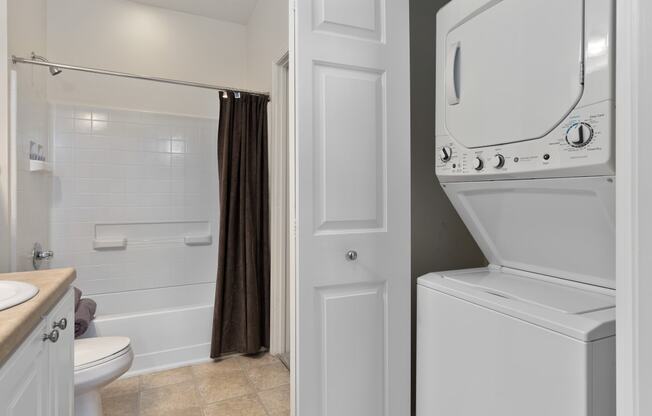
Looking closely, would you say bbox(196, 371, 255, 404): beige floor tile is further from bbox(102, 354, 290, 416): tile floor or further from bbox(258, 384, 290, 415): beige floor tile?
bbox(258, 384, 290, 415): beige floor tile

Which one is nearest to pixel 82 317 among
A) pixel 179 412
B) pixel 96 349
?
pixel 96 349

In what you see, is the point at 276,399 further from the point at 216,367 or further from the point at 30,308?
the point at 30,308

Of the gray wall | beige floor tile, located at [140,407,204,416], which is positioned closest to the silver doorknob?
the gray wall

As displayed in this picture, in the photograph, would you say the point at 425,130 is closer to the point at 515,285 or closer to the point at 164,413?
the point at 515,285

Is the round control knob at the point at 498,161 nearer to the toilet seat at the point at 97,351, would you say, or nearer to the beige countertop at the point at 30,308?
the beige countertop at the point at 30,308

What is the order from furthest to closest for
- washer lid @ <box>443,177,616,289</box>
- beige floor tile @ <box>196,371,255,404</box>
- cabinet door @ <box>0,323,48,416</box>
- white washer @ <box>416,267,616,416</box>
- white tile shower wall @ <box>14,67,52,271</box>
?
beige floor tile @ <box>196,371,255,404</box> < white tile shower wall @ <box>14,67,52,271</box> < washer lid @ <box>443,177,616,289</box> < white washer @ <box>416,267,616,416</box> < cabinet door @ <box>0,323,48,416</box>

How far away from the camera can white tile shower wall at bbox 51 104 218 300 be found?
9.13ft

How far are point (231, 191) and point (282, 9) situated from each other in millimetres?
1309

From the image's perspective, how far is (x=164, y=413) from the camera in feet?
6.28

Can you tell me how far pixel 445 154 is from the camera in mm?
1351

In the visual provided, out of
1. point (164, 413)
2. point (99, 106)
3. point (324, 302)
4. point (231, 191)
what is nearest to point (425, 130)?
point (324, 302)

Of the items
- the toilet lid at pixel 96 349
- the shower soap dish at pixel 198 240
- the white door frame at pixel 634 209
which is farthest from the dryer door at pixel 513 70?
the shower soap dish at pixel 198 240

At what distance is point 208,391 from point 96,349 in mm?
717

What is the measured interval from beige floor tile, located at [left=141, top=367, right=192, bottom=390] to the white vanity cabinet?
3.23ft
